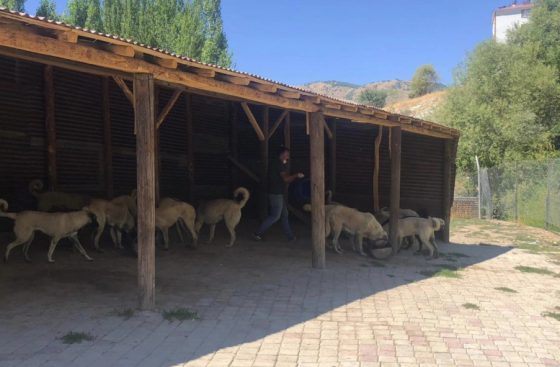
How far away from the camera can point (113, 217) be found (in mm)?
8406

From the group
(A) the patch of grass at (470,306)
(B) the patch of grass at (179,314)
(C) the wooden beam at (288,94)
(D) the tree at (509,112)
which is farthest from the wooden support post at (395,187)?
(D) the tree at (509,112)

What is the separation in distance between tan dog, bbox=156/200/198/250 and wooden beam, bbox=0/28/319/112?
324cm

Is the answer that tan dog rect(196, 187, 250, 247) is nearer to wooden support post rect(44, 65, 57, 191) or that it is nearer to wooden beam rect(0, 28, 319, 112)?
wooden support post rect(44, 65, 57, 191)

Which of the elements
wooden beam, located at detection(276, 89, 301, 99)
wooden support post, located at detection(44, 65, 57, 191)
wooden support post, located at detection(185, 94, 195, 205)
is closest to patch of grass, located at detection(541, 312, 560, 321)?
wooden beam, located at detection(276, 89, 301, 99)

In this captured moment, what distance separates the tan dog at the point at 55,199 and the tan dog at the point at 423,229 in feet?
22.3

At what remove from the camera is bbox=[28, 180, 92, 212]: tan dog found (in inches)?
324

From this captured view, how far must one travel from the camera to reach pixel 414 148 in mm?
12141

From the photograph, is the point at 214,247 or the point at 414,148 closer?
the point at 214,247

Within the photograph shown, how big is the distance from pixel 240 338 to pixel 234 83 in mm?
3434

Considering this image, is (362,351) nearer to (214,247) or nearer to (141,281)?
(141,281)

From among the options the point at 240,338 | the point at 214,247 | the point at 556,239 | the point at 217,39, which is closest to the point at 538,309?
the point at 240,338

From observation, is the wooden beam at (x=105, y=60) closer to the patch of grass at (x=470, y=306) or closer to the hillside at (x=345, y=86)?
the patch of grass at (x=470, y=306)

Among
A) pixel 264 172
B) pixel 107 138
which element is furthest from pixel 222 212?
pixel 107 138

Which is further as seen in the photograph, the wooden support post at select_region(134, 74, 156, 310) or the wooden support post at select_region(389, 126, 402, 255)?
the wooden support post at select_region(389, 126, 402, 255)
